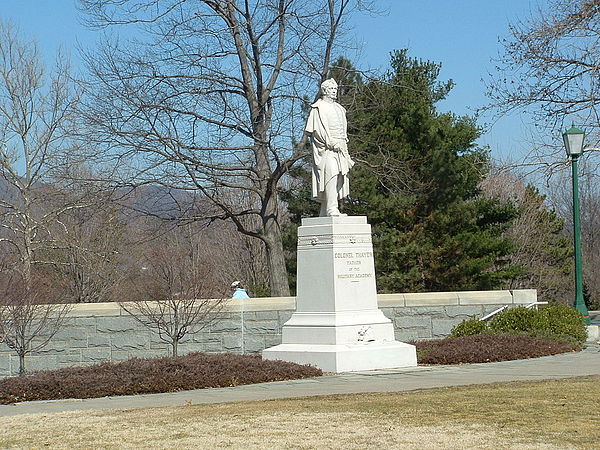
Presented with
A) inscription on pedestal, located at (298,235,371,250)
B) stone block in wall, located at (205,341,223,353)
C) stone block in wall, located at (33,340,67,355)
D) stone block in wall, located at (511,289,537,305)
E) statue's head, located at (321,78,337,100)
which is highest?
statue's head, located at (321,78,337,100)

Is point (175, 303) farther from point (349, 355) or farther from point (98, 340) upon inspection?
point (349, 355)

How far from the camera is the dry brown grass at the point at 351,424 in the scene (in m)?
8.65

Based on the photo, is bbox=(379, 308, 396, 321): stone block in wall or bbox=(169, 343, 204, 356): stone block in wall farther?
bbox=(379, 308, 396, 321): stone block in wall

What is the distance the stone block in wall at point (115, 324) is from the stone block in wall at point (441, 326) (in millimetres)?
6101

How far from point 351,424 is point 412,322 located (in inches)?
464

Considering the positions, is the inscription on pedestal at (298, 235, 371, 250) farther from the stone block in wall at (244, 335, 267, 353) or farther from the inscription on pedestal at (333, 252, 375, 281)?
the stone block in wall at (244, 335, 267, 353)

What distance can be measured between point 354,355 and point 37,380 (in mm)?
4744

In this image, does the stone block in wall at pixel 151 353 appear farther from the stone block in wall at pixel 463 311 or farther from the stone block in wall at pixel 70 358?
the stone block in wall at pixel 463 311

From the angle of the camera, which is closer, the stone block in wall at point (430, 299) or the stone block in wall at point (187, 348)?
the stone block in wall at point (187, 348)

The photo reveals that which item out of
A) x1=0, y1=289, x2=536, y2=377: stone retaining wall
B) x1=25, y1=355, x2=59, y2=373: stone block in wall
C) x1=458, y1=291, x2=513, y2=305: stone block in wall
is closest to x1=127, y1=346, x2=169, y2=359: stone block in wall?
x1=0, y1=289, x2=536, y2=377: stone retaining wall

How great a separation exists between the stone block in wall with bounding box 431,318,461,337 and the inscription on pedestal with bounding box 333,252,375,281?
5.20 metres

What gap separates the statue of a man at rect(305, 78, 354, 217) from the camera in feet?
54.5

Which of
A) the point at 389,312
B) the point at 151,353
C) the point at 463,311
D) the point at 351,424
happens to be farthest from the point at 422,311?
the point at 351,424

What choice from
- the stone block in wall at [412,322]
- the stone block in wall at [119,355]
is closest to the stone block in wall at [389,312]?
the stone block in wall at [412,322]
